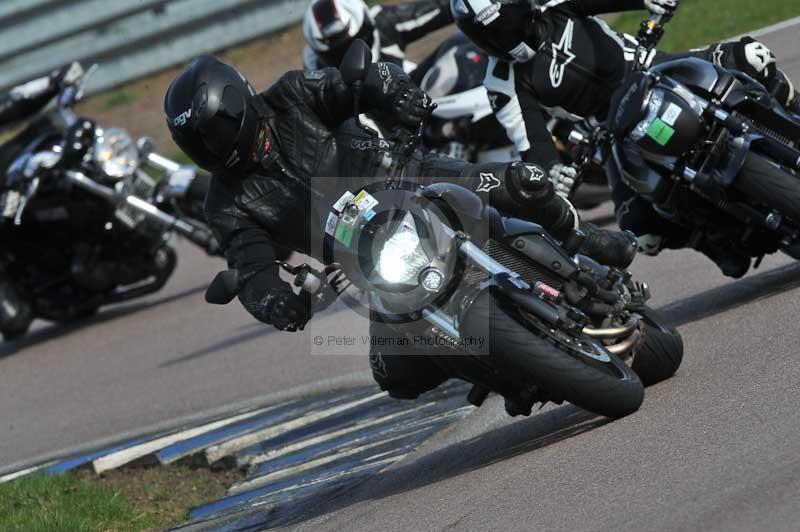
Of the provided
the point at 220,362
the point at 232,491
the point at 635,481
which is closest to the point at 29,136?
the point at 220,362

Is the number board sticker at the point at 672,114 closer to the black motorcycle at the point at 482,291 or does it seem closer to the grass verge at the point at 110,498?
the black motorcycle at the point at 482,291

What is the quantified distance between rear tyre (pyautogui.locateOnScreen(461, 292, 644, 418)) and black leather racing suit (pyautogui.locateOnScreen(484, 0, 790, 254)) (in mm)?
2101

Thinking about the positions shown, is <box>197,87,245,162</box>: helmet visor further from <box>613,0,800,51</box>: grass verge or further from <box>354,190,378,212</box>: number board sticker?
<box>613,0,800,51</box>: grass verge

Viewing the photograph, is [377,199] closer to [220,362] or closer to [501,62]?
[501,62]

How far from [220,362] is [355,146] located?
3832 millimetres

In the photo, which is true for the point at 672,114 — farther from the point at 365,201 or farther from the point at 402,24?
the point at 402,24

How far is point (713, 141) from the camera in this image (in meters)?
6.36

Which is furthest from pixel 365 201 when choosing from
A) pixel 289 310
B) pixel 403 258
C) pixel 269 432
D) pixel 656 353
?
pixel 269 432

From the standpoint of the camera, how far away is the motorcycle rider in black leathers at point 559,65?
710 centimetres

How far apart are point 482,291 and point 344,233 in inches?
21.9

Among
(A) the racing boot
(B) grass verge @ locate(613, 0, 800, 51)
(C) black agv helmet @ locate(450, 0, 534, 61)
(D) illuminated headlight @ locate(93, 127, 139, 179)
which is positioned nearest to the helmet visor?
(A) the racing boot

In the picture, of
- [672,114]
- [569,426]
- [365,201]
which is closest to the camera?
[365,201]

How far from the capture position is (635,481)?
14.5 feet

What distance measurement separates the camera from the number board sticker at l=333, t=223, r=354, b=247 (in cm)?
523
